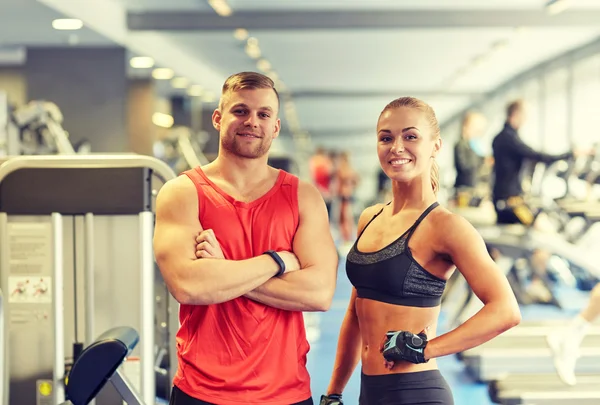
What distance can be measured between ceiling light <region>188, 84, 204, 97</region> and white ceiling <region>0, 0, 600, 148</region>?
0.54ft

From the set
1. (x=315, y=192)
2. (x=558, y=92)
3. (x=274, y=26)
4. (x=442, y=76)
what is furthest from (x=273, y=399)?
(x=442, y=76)

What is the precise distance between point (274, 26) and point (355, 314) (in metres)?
7.68

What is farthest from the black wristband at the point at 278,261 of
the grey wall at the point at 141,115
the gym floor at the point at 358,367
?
the grey wall at the point at 141,115

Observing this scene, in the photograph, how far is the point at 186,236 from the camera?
192 cm

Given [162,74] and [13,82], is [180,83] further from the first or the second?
[13,82]

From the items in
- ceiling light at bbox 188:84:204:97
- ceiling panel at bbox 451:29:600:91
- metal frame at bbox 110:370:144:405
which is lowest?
metal frame at bbox 110:370:144:405

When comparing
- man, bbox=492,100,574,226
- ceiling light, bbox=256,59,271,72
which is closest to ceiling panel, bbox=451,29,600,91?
ceiling light, bbox=256,59,271,72

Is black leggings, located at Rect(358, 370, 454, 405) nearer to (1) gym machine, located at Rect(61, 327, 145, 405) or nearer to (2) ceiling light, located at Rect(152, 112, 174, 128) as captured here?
(1) gym machine, located at Rect(61, 327, 145, 405)

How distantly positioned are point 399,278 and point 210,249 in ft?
1.45

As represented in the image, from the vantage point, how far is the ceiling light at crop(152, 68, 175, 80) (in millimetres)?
11930

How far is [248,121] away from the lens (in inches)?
Answer: 75.8

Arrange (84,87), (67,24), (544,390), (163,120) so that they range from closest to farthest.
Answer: (544,390) → (67,24) → (84,87) → (163,120)

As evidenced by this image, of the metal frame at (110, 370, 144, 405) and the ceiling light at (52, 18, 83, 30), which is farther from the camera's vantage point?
the ceiling light at (52, 18, 83, 30)

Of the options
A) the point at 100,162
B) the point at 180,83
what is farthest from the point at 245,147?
the point at 180,83
